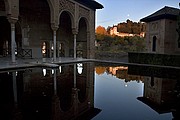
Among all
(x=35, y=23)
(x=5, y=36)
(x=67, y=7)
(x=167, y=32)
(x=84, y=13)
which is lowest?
(x=5, y=36)

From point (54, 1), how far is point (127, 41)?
81.8 ft

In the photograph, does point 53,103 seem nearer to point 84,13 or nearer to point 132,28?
point 84,13

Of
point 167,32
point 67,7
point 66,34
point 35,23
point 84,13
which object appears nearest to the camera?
point 67,7

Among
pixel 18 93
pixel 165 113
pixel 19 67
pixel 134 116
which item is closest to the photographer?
pixel 134 116

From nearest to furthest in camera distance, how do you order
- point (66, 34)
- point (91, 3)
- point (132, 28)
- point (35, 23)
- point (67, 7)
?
point (67, 7) → point (35, 23) → point (91, 3) → point (66, 34) → point (132, 28)

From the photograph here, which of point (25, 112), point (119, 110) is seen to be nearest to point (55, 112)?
point (25, 112)

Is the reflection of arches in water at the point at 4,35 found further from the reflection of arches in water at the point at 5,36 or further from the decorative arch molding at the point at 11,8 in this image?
the decorative arch molding at the point at 11,8

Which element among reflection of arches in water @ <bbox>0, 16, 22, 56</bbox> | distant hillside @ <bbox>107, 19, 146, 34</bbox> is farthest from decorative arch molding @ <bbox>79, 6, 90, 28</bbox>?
distant hillside @ <bbox>107, 19, 146, 34</bbox>

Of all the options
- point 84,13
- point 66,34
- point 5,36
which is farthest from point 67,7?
point 5,36

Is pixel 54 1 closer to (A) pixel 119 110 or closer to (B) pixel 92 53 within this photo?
(B) pixel 92 53

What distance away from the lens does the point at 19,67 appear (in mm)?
10312

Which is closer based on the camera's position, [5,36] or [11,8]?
[11,8]

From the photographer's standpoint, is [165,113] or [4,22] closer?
[165,113]

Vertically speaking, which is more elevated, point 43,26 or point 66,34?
point 43,26
